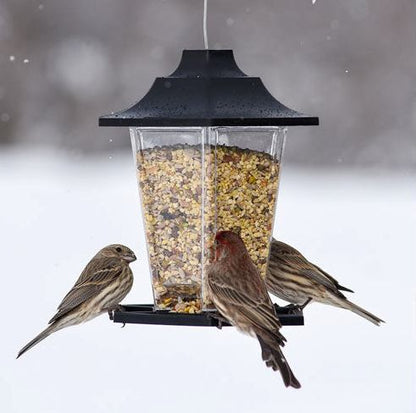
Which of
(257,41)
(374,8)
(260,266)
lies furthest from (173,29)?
(260,266)

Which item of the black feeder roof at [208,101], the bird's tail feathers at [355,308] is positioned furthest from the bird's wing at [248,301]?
the bird's tail feathers at [355,308]

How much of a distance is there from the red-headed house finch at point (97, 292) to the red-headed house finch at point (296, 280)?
2.74ft

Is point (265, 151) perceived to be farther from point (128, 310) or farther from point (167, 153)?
point (128, 310)

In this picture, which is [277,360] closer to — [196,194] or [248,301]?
[248,301]

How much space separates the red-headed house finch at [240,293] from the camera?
5.48 metres

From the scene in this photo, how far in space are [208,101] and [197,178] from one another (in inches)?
21.5

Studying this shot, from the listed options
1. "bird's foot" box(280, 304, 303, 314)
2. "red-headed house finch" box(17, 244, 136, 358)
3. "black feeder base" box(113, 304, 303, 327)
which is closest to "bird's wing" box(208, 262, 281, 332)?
"black feeder base" box(113, 304, 303, 327)

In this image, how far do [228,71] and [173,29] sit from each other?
9632mm

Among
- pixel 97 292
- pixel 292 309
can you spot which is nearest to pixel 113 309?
pixel 97 292

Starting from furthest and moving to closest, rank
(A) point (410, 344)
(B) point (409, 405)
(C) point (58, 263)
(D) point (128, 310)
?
(C) point (58, 263)
(A) point (410, 344)
(B) point (409, 405)
(D) point (128, 310)

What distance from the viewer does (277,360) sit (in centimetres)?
529

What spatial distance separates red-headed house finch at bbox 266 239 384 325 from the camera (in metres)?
6.46

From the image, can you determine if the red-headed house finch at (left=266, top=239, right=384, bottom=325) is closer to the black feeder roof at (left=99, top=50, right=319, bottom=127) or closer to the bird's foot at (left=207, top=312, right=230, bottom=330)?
the bird's foot at (left=207, top=312, right=230, bottom=330)

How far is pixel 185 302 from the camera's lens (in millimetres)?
5902
